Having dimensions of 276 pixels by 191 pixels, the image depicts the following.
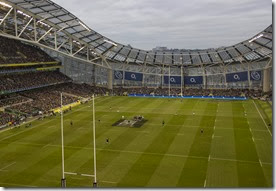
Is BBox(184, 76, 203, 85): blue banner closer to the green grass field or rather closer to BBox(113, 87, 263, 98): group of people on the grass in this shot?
BBox(113, 87, 263, 98): group of people on the grass

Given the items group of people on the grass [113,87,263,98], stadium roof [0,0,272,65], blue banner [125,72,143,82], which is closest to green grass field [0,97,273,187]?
stadium roof [0,0,272,65]

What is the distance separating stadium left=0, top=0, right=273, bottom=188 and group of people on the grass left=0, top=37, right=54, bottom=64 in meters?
0.39

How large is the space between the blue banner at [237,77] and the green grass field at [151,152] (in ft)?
93.2

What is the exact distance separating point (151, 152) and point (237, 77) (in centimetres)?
5576

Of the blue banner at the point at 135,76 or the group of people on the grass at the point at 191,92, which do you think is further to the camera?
the blue banner at the point at 135,76

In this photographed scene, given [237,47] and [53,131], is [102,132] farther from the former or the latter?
[237,47]

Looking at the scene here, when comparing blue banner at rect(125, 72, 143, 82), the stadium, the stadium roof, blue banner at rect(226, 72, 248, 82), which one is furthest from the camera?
blue banner at rect(125, 72, 143, 82)

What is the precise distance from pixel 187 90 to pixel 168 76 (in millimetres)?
7609

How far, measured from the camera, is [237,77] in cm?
8000

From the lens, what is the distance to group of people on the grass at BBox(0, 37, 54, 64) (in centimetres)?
6250

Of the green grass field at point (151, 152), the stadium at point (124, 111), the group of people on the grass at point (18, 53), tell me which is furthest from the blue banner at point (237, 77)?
the group of people on the grass at point (18, 53)

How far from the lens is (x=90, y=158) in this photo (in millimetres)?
29953

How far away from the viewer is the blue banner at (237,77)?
79.0 meters

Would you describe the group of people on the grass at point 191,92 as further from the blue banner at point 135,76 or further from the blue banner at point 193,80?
the blue banner at point 135,76
